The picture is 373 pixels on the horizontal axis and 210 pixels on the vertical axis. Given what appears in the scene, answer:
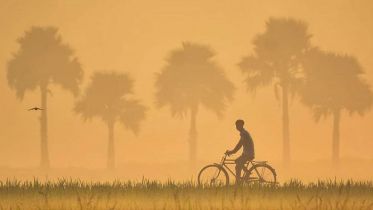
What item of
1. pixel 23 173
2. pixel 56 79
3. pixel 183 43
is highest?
pixel 183 43

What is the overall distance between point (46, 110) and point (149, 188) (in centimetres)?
3383

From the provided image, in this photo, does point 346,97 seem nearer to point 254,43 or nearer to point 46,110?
point 254,43

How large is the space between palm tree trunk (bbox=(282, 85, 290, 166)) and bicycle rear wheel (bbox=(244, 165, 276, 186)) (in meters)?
28.1

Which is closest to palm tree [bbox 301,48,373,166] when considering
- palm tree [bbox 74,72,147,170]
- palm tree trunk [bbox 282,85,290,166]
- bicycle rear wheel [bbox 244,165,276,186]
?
palm tree trunk [bbox 282,85,290,166]

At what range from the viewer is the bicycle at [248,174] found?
20.5 meters

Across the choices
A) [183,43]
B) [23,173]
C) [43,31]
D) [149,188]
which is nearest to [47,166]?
[23,173]

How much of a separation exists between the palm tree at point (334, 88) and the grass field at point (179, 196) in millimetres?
30552

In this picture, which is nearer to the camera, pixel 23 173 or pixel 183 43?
pixel 23 173

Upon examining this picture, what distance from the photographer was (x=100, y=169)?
177 feet

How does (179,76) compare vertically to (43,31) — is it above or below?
below

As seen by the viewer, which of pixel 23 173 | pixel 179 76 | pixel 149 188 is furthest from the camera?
pixel 179 76

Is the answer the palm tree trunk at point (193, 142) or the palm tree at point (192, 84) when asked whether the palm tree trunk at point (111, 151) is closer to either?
the palm tree at point (192, 84)

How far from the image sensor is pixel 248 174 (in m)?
20.6

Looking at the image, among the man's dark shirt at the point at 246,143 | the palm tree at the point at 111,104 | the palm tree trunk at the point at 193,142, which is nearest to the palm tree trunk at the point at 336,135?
the palm tree trunk at the point at 193,142
